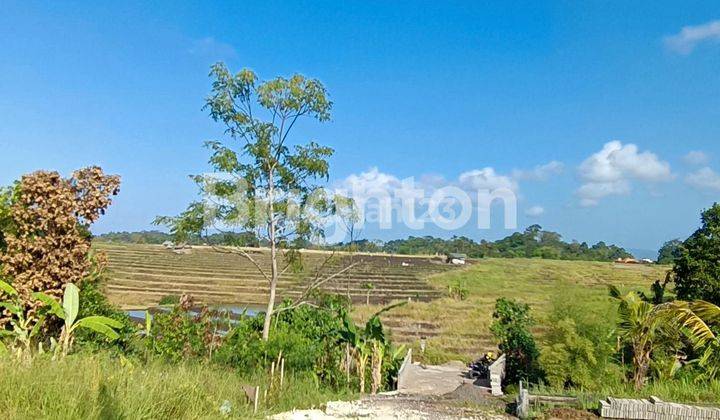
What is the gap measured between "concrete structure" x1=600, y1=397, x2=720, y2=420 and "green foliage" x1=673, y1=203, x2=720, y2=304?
6542 millimetres

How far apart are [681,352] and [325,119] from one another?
8833 mm

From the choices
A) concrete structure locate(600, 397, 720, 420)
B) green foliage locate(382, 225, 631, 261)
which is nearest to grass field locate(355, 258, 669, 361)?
concrete structure locate(600, 397, 720, 420)

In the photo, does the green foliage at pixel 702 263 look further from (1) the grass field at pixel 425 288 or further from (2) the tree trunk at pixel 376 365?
(2) the tree trunk at pixel 376 365

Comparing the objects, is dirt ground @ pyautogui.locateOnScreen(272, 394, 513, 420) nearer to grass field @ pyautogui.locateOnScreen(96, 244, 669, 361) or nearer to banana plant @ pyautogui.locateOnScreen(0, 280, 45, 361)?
banana plant @ pyautogui.locateOnScreen(0, 280, 45, 361)

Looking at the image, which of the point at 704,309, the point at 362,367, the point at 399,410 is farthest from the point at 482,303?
the point at 399,410

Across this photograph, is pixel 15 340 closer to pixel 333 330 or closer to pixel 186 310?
pixel 186 310

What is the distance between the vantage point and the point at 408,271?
52.1m

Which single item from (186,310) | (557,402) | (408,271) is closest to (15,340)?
(186,310)

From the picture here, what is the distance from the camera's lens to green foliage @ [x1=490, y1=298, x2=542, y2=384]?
33.8 feet

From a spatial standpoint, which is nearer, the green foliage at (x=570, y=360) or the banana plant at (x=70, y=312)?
the banana plant at (x=70, y=312)

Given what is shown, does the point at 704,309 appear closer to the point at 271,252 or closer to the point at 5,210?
the point at 271,252

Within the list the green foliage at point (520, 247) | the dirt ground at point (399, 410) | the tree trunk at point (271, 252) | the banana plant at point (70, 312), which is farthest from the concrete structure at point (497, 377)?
the green foliage at point (520, 247)

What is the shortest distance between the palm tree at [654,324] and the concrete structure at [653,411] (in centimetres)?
172

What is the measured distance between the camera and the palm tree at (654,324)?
7.20 metres
